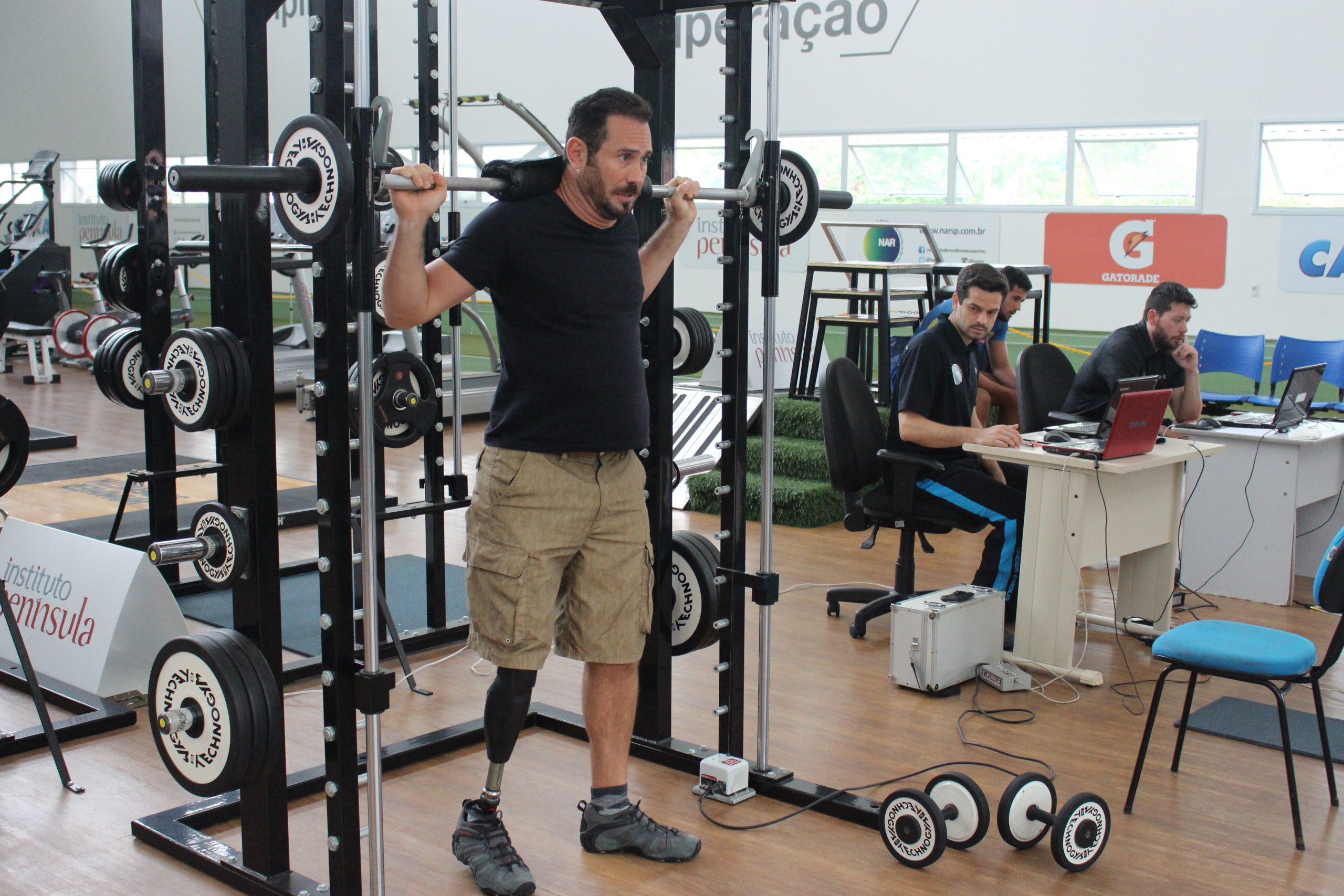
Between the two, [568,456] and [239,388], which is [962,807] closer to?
[568,456]

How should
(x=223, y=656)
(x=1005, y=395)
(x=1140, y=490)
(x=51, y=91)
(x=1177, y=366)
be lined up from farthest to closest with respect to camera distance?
(x=51, y=91) < (x=1005, y=395) < (x=1177, y=366) < (x=1140, y=490) < (x=223, y=656)

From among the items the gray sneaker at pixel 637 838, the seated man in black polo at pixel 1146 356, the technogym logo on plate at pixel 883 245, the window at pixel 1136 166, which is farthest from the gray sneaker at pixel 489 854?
the technogym logo on plate at pixel 883 245

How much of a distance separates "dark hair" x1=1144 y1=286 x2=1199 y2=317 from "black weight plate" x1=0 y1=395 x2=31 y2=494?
3857 mm

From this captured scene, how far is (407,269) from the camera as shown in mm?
2105

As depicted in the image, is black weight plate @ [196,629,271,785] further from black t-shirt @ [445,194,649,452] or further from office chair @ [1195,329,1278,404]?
office chair @ [1195,329,1278,404]

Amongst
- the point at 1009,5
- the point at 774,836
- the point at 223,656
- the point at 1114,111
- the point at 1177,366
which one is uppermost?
the point at 1009,5

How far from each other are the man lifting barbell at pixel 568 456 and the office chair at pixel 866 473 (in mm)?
1758

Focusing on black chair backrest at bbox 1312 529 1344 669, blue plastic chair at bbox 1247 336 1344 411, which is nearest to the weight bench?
blue plastic chair at bbox 1247 336 1344 411

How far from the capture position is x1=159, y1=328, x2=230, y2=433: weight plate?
240 cm

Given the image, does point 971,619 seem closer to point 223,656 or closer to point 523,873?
point 523,873

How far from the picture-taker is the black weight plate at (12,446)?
10.1 ft

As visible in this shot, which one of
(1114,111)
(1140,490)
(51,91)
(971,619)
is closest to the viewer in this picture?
(971,619)

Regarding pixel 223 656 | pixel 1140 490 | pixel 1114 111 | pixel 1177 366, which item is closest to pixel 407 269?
pixel 223 656

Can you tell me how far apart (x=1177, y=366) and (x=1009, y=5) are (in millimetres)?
5676
